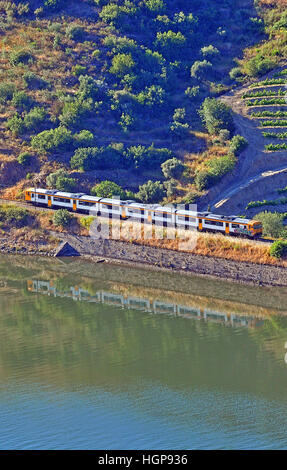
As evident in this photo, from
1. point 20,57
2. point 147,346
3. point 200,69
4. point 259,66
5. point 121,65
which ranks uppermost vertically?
point 20,57

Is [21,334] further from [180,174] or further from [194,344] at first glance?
[180,174]

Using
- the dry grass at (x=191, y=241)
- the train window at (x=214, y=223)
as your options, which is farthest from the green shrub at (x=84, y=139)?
the train window at (x=214, y=223)

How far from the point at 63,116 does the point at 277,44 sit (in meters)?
29.7

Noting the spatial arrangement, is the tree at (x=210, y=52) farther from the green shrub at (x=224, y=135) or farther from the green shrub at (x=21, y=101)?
the green shrub at (x=21, y=101)

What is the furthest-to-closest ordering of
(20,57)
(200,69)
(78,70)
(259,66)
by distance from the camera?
(200,69)
(20,57)
(78,70)
(259,66)

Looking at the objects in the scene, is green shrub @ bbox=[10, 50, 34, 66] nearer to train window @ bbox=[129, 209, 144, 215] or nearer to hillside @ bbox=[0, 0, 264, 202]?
hillside @ bbox=[0, 0, 264, 202]

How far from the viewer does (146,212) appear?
81.2 meters

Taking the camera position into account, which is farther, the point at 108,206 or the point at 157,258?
the point at 108,206

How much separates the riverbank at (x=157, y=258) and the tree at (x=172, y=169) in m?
12.1

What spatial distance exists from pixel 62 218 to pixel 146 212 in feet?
29.1

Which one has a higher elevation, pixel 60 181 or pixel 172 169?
pixel 172 169

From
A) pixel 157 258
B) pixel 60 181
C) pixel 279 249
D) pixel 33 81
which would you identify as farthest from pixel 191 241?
pixel 33 81

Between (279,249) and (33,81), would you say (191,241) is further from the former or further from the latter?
(33,81)

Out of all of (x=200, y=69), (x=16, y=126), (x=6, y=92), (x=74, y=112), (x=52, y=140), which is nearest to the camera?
(x=52, y=140)
